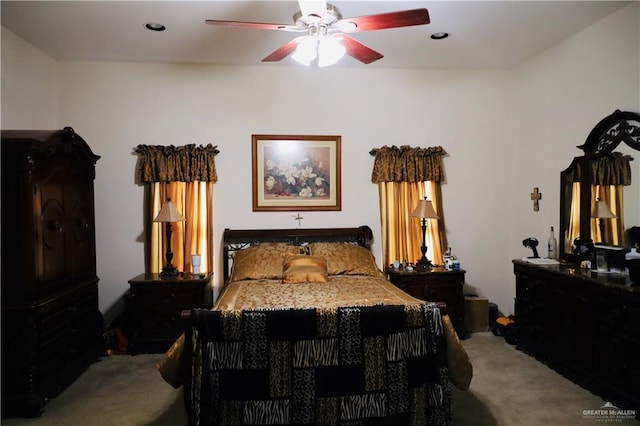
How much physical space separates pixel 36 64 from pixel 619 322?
17.2 feet

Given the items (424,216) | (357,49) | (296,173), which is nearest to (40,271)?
(296,173)

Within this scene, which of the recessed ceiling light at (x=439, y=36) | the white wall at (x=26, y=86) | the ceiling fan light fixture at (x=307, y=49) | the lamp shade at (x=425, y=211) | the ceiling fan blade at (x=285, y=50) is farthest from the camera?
the lamp shade at (x=425, y=211)

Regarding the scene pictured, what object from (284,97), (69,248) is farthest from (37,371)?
(284,97)

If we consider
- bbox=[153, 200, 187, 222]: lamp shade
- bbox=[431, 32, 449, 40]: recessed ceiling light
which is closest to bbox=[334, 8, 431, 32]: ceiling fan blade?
bbox=[431, 32, 449, 40]: recessed ceiling light

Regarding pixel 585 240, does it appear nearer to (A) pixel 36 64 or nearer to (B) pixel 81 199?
(B) pixel 81 199

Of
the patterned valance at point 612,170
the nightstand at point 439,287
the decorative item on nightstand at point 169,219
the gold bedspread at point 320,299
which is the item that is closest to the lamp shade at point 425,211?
the nightstand at point 439,287

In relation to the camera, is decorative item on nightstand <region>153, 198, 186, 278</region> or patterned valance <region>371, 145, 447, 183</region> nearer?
decorative item on nightstand <region>153, 198, 186, 278</region>

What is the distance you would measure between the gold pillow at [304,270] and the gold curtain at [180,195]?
3.31 feet

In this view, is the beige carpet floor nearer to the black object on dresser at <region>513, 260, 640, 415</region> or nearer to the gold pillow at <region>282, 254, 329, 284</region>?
the black object on dresser at <region>513, 260, 640, 415</region>

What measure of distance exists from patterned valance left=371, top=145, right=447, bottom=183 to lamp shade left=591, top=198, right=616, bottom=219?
1474 mm

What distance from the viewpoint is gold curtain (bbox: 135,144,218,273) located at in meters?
4.08

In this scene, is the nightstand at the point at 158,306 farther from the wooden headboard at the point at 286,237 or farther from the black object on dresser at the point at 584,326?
the black object on dresser at the point at 584,326

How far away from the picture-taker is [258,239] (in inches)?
167

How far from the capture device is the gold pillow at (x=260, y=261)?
3.72m
